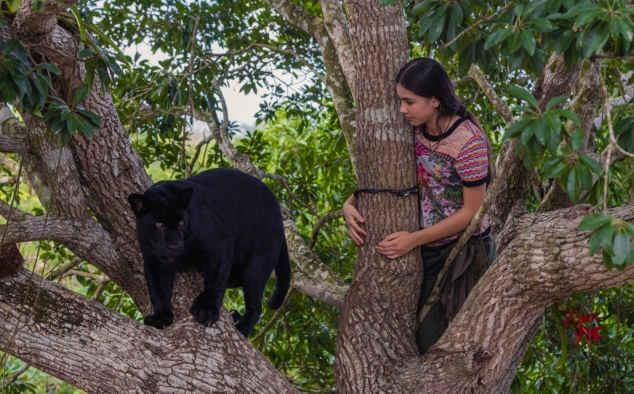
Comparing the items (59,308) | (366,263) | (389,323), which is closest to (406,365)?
(389,323)

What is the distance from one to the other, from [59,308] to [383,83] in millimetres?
1440

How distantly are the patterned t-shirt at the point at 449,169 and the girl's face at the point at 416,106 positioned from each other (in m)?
0.09

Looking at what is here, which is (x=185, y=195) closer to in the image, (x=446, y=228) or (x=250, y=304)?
(x=250, y=304)

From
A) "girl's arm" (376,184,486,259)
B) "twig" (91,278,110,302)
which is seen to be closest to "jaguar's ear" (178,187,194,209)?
"girl's arm" (376,184,486,259)

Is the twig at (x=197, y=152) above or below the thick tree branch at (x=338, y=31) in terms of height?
below

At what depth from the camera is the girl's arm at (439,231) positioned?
98.5 inches

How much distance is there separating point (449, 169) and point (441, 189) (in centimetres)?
10

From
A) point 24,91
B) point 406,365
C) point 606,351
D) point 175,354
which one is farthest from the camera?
point 606,351

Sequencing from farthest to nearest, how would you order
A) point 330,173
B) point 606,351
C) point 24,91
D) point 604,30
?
1. point 330,173
2. point 606,351
3. point 24,91
4. point 604,30

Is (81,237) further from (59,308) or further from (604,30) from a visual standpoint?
(604,30)

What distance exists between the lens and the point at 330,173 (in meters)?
4.77

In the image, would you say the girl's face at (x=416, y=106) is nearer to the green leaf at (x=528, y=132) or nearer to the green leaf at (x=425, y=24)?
the green leaf at (x=425, y=24)

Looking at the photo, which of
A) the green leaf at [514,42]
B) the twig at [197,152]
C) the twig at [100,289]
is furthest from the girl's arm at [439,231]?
the twig at [100,289]

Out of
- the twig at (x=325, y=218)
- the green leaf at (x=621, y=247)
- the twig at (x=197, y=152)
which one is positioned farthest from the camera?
the twig at (x=197, y=152)
